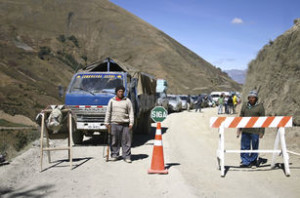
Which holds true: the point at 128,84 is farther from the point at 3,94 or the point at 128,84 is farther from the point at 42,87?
the point at 42,87

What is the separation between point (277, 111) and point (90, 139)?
315 inches

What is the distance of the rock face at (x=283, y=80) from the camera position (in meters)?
14.4

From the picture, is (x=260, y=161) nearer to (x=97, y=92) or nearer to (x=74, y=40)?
(x=97, y=92)

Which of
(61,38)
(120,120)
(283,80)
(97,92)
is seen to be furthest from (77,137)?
(61,38)

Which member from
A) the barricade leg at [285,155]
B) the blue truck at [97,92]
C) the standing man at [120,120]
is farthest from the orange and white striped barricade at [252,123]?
the blue truck at [97,92]

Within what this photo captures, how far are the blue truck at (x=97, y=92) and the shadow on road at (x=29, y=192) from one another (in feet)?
14.4

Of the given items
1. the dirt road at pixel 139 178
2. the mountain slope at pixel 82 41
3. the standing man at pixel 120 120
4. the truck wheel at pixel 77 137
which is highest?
the mountain slope at pixel 82 41

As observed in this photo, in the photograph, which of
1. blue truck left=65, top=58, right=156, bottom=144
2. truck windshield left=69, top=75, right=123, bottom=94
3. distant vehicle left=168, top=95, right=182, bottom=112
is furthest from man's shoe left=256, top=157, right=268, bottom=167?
distant vehicle left=168, top=95, right=182, bottom=112

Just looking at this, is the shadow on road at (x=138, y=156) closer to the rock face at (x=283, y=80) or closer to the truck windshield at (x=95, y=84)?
the truck windshield at (x=95, y=84)

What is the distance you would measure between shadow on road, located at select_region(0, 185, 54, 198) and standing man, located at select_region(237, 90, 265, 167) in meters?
4.46

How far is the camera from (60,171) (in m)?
7.96

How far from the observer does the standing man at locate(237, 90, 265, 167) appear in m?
8.06

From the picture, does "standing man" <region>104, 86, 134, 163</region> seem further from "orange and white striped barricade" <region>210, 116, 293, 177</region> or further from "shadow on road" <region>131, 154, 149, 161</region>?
"orange and white striped barricade" <region>210, 116, 293, 177</region>

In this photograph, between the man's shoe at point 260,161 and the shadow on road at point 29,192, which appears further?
the man's shoe at point 260,161
